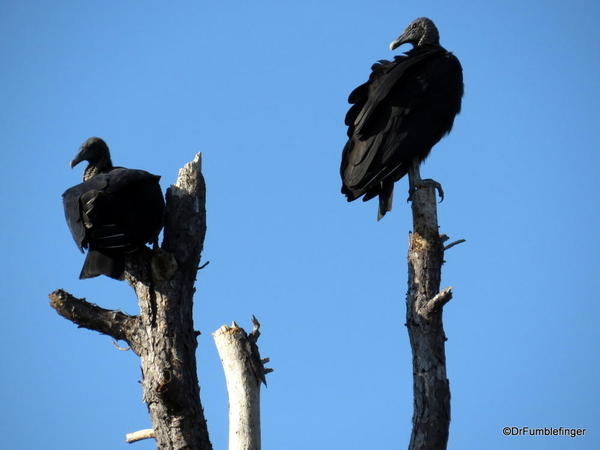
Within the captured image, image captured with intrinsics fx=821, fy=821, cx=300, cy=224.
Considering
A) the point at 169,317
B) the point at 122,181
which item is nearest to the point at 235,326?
the point at 169,317

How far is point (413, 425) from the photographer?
3566mm

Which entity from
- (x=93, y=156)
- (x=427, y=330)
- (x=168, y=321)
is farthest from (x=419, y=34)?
(x=168, y=321)

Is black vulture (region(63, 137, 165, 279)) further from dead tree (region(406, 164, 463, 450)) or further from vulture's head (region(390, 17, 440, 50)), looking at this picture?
vulture's head (region(390, 17, 440, 50))

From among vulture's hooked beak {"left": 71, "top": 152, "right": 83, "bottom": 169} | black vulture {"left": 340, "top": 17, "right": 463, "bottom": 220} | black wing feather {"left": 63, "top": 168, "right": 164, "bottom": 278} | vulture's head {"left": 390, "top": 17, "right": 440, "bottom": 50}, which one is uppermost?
vulture's head {"left": 390, "top": 17, "right": 440, "bottom": 50}

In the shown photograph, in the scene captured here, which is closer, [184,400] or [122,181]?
[184,400]

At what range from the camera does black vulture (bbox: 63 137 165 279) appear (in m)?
3.93

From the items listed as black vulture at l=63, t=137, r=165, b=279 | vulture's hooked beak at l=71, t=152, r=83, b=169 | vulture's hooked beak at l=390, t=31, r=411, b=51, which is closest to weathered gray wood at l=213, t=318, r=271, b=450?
black vulture at l=63, t=137, r=165, b=279

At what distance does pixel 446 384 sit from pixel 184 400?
1142 millimetres

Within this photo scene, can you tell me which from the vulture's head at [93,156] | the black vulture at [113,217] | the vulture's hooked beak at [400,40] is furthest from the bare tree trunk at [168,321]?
the vulture's hooked beak at [400,40]

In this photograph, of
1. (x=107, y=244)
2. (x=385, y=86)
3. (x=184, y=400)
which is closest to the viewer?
(x=184, y=400)

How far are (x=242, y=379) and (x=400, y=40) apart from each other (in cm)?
271

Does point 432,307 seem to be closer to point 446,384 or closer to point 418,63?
point 446,384

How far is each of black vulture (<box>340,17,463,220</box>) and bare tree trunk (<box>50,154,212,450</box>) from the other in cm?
90

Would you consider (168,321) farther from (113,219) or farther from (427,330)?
(427,330)
